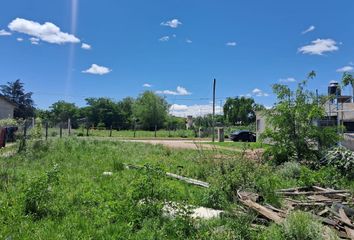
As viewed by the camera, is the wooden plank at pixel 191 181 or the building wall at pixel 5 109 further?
the building wall at pixel 5 109

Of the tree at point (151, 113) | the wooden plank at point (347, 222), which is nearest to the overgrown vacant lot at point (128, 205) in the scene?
the wooden plank at point (347, 222)

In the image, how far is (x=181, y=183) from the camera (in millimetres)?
9742

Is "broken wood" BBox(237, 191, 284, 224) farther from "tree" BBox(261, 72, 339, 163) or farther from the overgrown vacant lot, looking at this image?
"tree" BBox(261, 72, 339, 163)

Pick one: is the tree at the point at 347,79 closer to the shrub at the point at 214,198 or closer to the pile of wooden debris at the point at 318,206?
the pile of wooden debris at the point at 318,206

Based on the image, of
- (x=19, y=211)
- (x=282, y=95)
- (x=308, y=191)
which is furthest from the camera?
(x=282, y=95)

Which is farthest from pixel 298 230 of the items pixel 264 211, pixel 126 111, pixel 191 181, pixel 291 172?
pixel 126 111

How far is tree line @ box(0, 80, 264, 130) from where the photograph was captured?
77875 mm

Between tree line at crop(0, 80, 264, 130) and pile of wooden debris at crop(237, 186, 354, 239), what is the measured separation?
2407 inches

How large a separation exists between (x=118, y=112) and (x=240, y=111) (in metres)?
37.4

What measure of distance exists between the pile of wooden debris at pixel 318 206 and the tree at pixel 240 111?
93.6 metres

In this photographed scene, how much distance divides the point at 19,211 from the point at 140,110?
74.5 meters

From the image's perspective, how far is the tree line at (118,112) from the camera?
3066 inches

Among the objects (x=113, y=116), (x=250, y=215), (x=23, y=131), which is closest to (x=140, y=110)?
(x=113, y=116)

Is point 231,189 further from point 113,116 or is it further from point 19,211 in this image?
point 113,116
